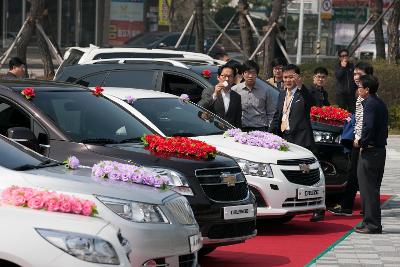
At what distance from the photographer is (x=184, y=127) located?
13047 mm

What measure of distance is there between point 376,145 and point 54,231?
7.15 meters

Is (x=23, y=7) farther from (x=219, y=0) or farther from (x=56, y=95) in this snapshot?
(x=56, y=95)

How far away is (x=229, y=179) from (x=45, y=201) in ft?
13.5

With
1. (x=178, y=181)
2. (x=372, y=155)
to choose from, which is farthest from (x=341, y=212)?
(x=178, y=181)

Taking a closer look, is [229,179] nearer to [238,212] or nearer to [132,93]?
[238,212]

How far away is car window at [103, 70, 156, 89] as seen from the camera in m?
15.5

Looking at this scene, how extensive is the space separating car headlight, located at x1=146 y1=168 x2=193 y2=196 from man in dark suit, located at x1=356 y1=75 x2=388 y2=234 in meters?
3.33

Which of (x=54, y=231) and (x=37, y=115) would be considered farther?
(x=37, y=115)

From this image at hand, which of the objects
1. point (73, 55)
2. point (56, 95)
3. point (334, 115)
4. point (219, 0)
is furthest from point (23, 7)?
point (56, 95)

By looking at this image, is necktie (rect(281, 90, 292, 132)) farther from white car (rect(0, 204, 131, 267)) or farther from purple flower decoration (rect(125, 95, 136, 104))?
white car (rect(0, 204, 131, 267))

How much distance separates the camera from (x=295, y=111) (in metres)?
14.6

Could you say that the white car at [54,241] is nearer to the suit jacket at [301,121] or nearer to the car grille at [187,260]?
the car grille at [187,260]

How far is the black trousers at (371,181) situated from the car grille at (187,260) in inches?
202

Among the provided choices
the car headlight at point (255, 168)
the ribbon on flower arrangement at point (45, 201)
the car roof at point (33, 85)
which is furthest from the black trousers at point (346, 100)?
the ribbon on flower arrangement at point (45, 201)
